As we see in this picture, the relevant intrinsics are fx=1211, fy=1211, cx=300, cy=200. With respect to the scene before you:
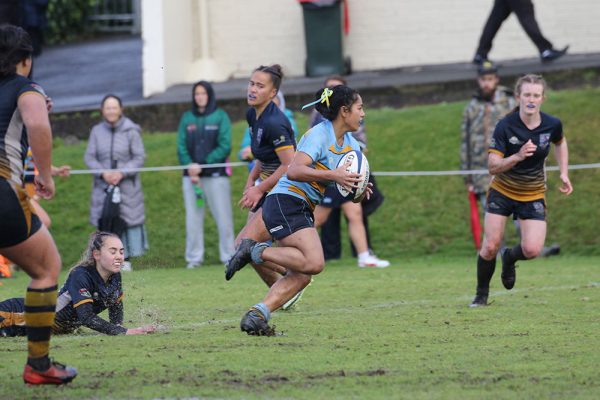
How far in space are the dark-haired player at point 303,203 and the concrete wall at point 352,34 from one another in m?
13.5

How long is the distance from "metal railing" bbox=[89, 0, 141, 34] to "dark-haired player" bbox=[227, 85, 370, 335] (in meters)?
21.8

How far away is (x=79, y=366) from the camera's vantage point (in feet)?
24.0

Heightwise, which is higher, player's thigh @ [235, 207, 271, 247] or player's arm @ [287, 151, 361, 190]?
player's arm @ [287, 151, 361, 190]

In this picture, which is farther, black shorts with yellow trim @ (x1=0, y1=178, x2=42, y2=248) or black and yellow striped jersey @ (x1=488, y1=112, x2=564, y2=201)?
black and yellow striped jersey @ (x1=488, y1=112, x2=564, y2=201)

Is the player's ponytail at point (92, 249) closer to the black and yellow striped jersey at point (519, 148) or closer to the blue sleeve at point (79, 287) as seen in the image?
the blue sleeve at point (79, 287)

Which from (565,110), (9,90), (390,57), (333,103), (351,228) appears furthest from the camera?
(390,57)

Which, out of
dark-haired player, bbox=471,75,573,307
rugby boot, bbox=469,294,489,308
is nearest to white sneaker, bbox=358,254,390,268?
rugby boot, bbox=469,294,489,308

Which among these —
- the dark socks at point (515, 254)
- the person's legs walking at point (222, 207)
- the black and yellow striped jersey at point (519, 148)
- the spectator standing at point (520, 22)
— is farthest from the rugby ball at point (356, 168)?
the spectator standing at point (520, 22)

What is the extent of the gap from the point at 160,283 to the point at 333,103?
5.16m

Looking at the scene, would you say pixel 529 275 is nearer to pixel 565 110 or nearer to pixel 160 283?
pixel 160 283

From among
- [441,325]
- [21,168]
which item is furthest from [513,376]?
[21,168]

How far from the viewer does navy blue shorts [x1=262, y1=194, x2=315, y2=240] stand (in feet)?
28.1

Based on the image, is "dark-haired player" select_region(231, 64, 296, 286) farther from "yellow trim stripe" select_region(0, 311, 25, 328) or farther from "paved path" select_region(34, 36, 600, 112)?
"paved path" select_region(34, 36, 600, 112)

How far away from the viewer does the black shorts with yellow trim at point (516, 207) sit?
401 inches
